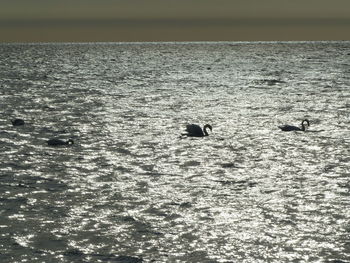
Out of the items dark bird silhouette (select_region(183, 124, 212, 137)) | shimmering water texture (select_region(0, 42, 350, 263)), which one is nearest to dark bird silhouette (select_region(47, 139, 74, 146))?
shimmering water texture (select_region(0, 42, 350, 263))

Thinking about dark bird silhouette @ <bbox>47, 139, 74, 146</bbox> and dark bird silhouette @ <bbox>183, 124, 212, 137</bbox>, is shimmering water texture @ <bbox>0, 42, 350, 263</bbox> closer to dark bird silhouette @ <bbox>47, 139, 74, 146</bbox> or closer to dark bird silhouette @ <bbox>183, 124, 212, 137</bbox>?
dark bird silhouette @ <bbox>47, 139, 74, 146</bbox>

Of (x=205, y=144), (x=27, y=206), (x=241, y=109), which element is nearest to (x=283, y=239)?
(x=27, y=206)

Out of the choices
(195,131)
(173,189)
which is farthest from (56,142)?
(173,189)

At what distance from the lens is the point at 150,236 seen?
49.0ft

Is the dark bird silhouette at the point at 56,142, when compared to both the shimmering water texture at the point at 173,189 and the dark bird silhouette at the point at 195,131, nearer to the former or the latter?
the shimmering water texture at the point at 173,189

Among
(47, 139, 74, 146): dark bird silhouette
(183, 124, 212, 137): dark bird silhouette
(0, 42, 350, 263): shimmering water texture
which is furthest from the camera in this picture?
(183, 124, 212, 137): dark bird silhouette

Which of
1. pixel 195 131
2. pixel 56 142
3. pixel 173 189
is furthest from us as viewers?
pixel 195 131

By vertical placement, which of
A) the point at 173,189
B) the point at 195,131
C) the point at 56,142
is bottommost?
the point at 173,189

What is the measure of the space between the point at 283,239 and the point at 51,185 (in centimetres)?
831

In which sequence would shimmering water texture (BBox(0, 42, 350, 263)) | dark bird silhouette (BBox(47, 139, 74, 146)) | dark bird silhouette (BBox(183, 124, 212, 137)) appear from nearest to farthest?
1. shimmering water texture (BBox(0, 42, 350, 263))
2. dark bird silhouette (BBox(47, 139, 74, 146))
3. dark bird silhouette (BBox(183, 124, 212, 137))

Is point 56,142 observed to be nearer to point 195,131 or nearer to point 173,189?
Answer: point 195,131

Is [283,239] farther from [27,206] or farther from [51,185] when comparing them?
[51,185]

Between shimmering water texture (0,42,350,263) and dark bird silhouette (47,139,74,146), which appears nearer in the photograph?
shimmering water texture (0,42,350,263)

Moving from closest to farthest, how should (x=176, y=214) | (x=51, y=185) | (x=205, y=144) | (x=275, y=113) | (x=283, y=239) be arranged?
1. (x=283, y=239)
2. (x=176, y=214)
3. (x=51, y=185)
4. (x=205, y=144)
5. (x=275, y=113)
